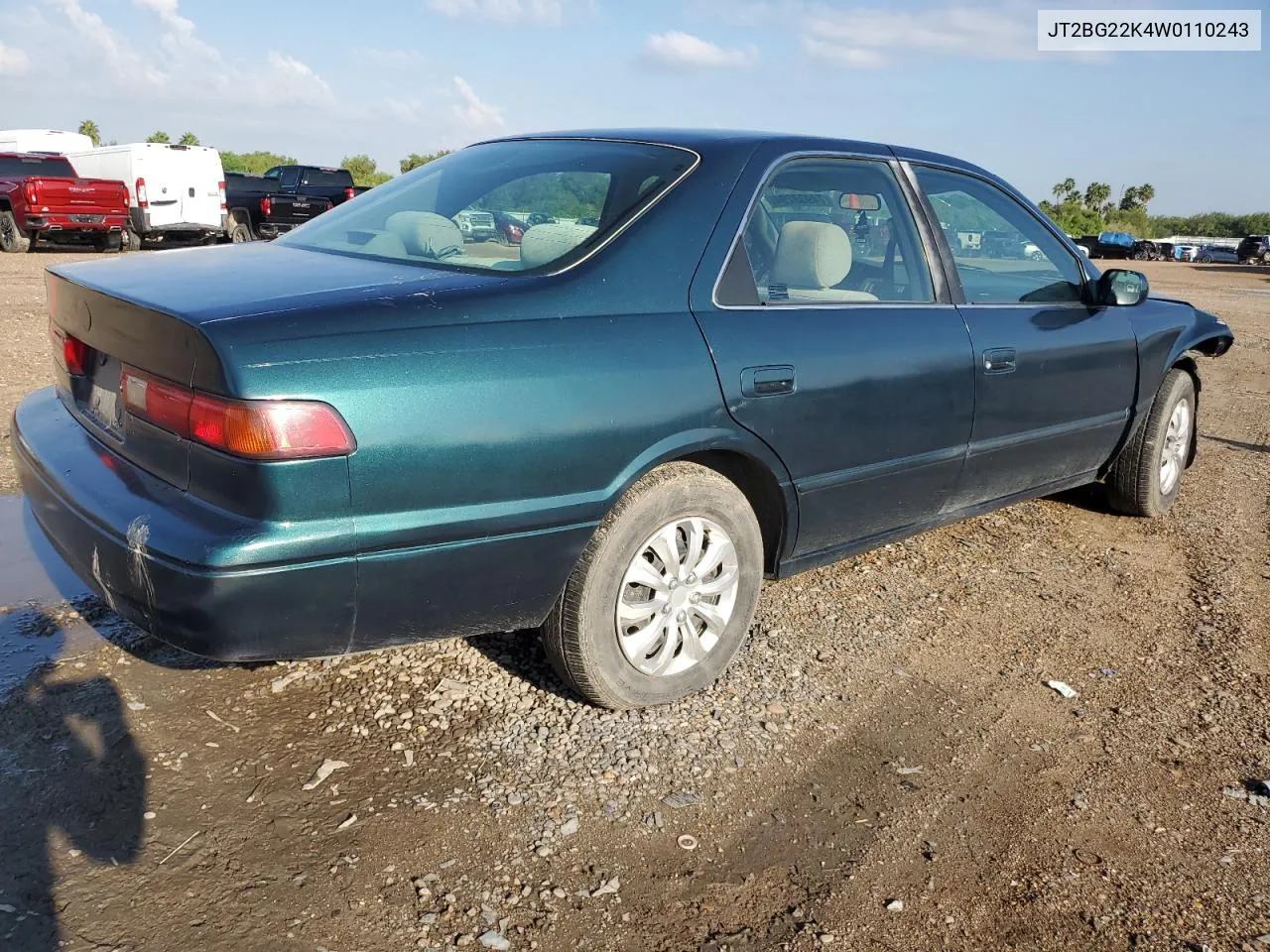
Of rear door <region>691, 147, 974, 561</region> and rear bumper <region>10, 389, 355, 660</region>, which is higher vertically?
rear door <region>691, 147, 974, 561</region>

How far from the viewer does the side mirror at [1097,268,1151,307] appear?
4.32 m

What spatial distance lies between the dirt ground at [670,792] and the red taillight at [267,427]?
90 cm

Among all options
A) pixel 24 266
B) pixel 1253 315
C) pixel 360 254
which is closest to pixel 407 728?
pixel 360 254

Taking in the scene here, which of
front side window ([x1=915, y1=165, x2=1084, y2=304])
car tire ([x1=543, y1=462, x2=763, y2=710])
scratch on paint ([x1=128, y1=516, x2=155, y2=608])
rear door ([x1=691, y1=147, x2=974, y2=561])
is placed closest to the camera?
scratch on paint ([x1=128, y1=516, x2=155, y2=608])

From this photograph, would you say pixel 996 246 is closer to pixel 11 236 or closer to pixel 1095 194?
pixel 11 236

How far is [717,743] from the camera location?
9.53 ft

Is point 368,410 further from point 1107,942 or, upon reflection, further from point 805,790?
point 1107,942

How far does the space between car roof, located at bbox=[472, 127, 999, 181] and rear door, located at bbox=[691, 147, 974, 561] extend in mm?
47

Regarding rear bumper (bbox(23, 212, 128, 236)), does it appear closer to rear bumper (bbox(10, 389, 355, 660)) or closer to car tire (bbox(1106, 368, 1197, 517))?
rear bumper (bbox(10, 389, 355, 660))

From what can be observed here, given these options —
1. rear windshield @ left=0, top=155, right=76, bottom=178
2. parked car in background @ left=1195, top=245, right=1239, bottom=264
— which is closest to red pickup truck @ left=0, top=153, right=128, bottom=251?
rear windshield @ left=0, top=155, right=76, bottom=178

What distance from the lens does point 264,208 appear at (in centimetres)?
2041

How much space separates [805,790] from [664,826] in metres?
0.41

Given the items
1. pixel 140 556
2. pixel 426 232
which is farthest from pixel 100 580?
pixel 426 232

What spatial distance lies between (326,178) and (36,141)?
9333 mm
